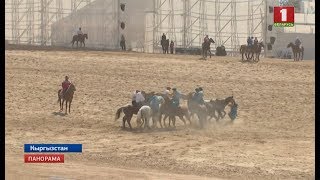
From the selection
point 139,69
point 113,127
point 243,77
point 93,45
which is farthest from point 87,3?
point 113,127

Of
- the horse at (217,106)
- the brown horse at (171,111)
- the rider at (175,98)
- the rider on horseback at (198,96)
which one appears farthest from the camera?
the horse at (217,106)

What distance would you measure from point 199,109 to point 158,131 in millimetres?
2384

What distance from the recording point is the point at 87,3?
52.1 m

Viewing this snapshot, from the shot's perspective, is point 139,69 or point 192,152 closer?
point 192,152

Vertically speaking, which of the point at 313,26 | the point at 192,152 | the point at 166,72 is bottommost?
the point at 192,152

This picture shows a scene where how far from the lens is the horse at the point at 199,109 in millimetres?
28656

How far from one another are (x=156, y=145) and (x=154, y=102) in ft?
10.9

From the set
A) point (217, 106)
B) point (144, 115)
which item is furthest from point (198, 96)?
point (144, 115)

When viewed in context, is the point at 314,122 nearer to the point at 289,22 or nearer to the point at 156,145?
the point at 156,145

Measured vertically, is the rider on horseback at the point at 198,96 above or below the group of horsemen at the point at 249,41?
below
